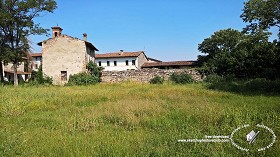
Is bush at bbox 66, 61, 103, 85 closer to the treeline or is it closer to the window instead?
the window

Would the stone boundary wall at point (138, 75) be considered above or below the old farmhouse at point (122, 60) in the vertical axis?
below

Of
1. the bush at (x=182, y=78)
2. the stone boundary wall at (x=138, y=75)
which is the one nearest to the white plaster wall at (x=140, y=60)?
the stone boundary wall at (x=138, y=75)

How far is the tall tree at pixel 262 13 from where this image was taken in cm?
2073

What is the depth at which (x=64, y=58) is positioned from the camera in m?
37.0

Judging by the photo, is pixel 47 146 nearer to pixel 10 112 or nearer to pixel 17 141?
pixel 17 141

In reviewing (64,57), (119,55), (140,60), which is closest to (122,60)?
(119,55)

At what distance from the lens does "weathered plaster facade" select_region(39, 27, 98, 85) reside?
121 ft

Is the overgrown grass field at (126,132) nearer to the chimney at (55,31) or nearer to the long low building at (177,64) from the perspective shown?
the chimney at (55,31)

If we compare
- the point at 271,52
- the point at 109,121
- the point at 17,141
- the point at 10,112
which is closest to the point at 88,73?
the point at 271,52

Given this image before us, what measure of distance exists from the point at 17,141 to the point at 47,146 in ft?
2.34

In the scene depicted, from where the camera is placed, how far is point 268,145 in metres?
5.40

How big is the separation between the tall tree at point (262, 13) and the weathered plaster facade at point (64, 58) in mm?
23021

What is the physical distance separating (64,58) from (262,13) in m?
26.4

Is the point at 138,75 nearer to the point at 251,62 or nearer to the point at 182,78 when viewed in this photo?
the point at 182,78
